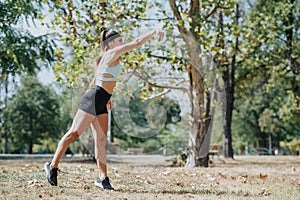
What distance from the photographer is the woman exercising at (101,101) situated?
4570 mm

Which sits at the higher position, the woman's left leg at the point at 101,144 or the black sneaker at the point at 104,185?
the woman's left leg at the point at 101,144

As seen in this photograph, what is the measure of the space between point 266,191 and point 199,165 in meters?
5.48

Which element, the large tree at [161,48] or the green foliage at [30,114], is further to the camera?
the green foliage at [30,114]

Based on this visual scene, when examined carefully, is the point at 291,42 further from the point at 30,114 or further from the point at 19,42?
the point at 30,114

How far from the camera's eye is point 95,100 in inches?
179

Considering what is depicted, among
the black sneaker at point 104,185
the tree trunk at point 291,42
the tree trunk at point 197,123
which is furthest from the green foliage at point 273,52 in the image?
the black sneaker at point 104,185

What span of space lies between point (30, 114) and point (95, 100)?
28597mm

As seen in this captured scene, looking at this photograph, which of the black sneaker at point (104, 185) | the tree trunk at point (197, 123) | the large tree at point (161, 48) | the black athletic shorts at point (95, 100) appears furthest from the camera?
the tree trunk at point (197, 123)

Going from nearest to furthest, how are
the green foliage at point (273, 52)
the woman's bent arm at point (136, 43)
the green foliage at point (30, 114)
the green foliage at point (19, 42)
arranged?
the woman's bent arm at point (136, 43) → the green foliage at point (19, 42) → the green foliage at point (273, 52) → the green foliage at point (30, 114)

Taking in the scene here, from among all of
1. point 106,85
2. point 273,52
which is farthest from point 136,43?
point 273,52

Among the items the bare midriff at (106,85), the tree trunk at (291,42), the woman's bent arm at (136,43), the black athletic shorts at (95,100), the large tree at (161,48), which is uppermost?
the tree trunk at (291,42)

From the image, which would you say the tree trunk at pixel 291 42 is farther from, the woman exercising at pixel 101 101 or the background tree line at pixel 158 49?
the woman exercising at pixel 101 101

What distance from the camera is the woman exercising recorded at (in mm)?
4570

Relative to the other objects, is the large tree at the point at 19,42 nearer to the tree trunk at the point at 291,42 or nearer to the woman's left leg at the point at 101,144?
the woman's left leg at the point at 101,144
